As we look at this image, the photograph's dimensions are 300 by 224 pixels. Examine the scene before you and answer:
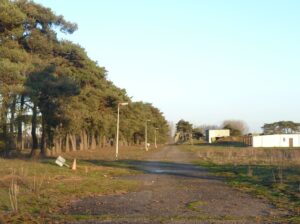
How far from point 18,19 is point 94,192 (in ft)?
63.1

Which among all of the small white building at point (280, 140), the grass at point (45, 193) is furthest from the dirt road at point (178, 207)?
the small white building at point (280, 140)

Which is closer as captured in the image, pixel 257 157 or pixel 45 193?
pixel 45 193

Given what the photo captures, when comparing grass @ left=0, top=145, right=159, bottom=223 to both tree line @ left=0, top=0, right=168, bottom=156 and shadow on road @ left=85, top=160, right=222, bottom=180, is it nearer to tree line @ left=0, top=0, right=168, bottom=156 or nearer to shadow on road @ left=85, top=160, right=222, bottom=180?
shadow on road @ left=85, top=160, right=222, bottom=180

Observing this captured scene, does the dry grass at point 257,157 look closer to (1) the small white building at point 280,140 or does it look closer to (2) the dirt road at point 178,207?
(2) the dirt road at point 178,207

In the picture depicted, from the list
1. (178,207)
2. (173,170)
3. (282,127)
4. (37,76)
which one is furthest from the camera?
(282,127)

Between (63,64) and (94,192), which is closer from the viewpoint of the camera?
(94,192)

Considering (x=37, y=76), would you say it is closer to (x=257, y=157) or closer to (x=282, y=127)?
(x=257, y=157)

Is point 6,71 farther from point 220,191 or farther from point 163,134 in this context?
point 163,134

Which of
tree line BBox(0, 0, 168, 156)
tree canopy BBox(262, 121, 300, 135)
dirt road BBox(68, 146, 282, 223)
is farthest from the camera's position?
tree canopy BBox(262, 121, 300, 135)

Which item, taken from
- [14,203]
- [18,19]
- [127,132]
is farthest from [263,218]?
[127,132]

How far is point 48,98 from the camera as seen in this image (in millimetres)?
42000

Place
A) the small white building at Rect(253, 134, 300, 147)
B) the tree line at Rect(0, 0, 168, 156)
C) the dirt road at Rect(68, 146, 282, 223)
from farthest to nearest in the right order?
the small white building at Rect(253, 134, 300, 147)
the tree line at Rect(0, 0, 168, 156)
the dirt road at Rect(68, 146, 282, 223)

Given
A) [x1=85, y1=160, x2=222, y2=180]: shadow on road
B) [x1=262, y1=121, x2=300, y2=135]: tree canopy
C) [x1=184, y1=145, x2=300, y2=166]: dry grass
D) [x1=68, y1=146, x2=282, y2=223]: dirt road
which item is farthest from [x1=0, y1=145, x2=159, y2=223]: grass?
[x1=262, y1=121, x2=300, y2=135]: tree canopy

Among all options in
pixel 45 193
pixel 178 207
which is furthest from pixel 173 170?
pixel 178 207
